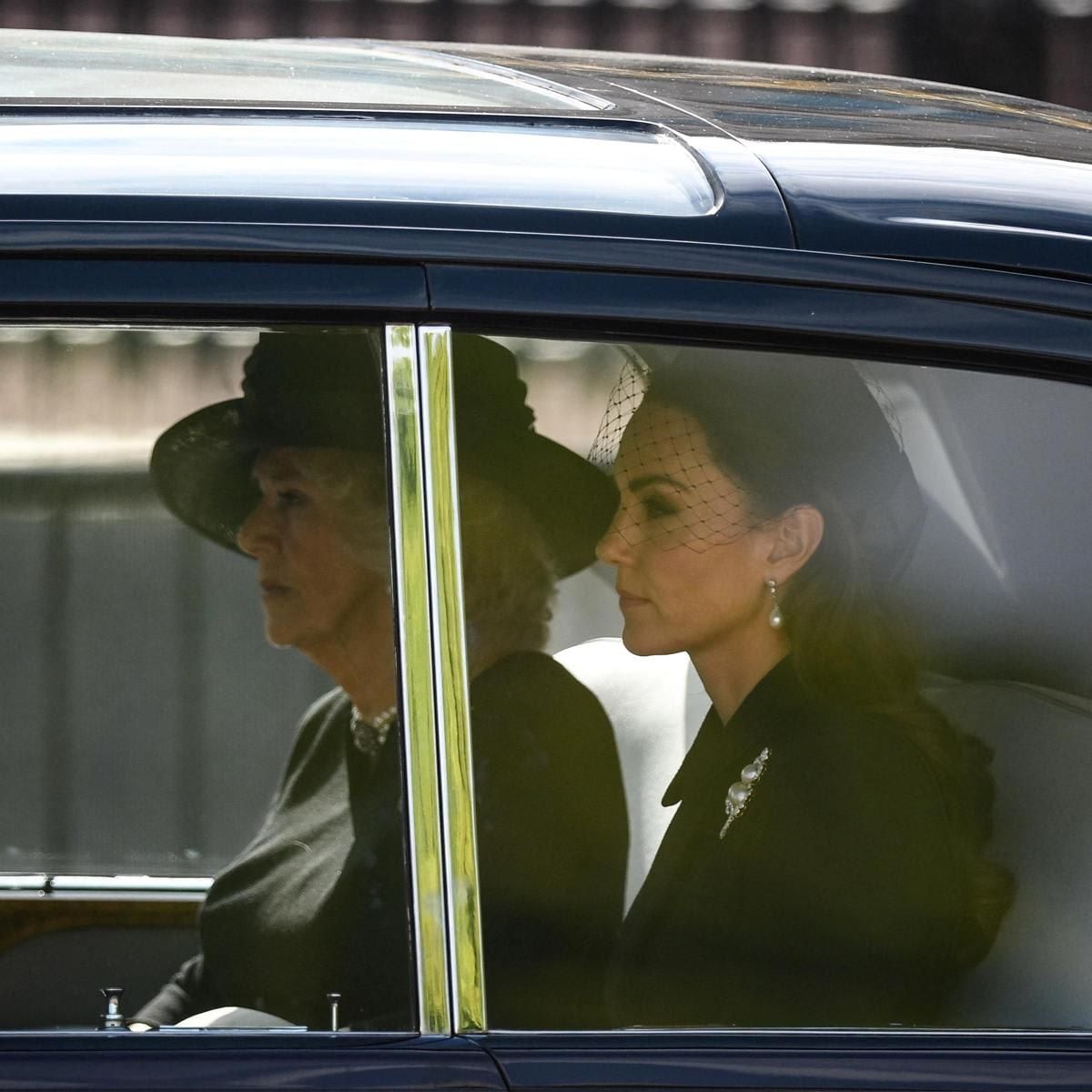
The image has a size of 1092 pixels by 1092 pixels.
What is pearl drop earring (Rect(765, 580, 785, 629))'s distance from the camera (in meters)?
1.43

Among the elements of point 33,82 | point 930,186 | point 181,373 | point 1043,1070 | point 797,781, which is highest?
point 33,82

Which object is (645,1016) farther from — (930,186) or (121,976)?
(930,186)

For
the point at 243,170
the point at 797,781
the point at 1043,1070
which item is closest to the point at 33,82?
the point at 243,170

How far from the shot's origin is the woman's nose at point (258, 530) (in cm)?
135

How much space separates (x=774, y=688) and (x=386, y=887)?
37cm

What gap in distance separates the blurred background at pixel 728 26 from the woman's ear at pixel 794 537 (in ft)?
13.6

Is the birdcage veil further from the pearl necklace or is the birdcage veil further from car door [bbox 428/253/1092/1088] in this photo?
the pearl necklace

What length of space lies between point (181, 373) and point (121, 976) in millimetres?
465

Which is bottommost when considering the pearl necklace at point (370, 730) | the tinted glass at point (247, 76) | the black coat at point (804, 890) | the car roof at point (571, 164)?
the black coat at point (804, 890)

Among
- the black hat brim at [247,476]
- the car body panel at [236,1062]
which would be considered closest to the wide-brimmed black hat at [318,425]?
the black hat brim at [247,476]

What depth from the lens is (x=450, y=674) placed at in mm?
1296

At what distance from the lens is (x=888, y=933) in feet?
4.51

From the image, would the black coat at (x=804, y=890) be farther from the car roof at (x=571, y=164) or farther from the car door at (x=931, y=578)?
the car roof at (x=571, y=164)

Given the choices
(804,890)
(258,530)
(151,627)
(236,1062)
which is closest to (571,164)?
(258,530)
